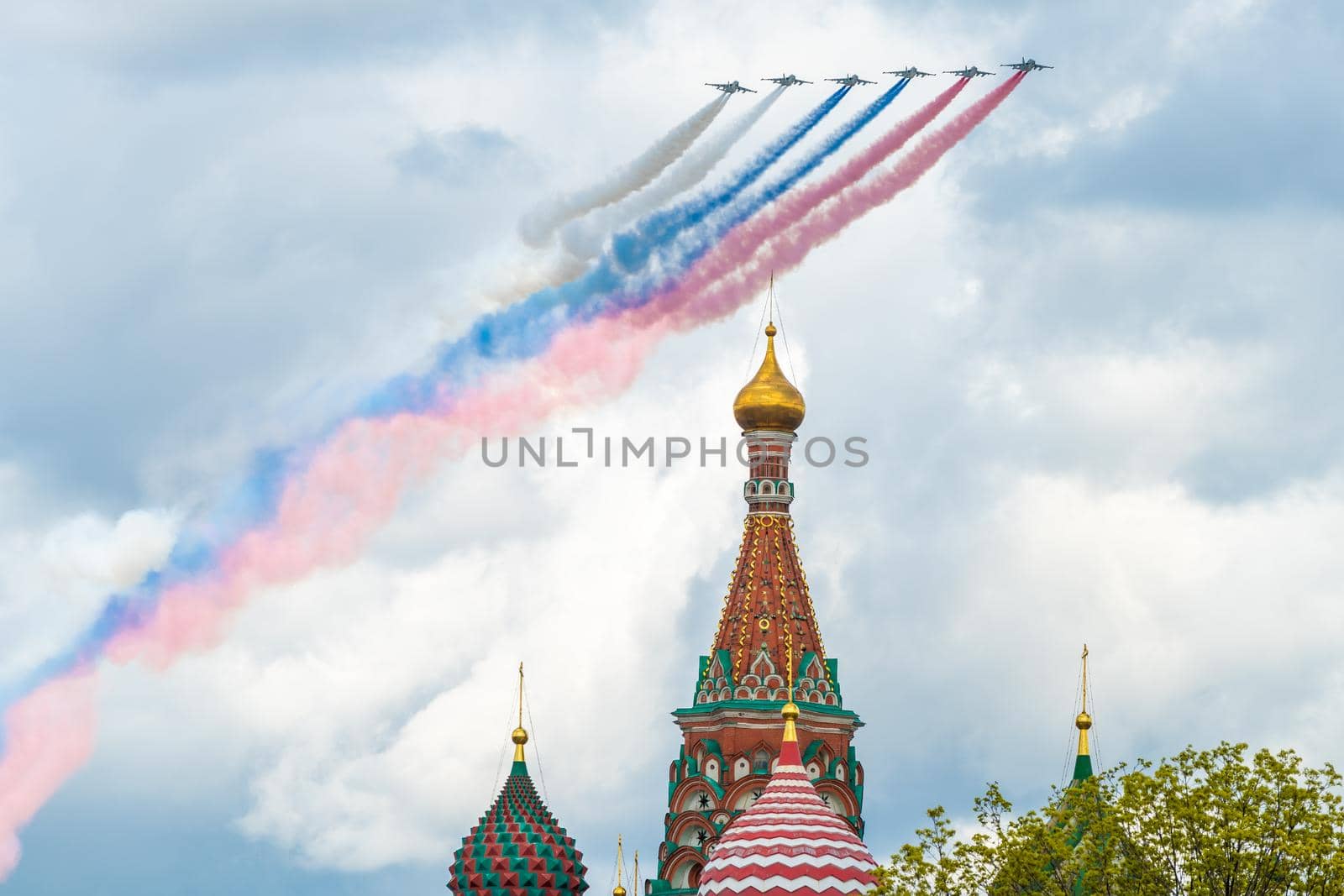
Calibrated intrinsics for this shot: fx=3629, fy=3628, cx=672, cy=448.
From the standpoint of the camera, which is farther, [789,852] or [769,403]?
[769,403]

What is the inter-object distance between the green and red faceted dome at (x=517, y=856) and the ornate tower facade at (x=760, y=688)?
114 inches

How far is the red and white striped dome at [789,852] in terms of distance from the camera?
83.9 meters

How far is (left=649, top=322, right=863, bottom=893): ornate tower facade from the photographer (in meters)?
93.0

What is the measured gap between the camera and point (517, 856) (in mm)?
90938

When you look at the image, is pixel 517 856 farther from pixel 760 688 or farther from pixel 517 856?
pixel 760 688

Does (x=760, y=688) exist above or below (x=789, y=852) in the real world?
above

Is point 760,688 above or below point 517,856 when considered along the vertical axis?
above

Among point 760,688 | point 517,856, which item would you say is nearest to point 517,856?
point 517,856

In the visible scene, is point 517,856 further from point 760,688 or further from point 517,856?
point 760,688

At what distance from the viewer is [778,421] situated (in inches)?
3775

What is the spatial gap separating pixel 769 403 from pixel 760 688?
7.59 m

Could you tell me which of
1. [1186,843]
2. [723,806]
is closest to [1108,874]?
[1186,843]

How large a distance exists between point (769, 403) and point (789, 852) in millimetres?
15403

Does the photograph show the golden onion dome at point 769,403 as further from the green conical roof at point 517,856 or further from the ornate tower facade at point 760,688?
the green conical roof at point 517,856
